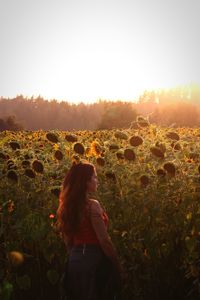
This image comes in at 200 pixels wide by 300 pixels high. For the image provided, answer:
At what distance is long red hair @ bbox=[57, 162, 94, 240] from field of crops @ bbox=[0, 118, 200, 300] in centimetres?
69

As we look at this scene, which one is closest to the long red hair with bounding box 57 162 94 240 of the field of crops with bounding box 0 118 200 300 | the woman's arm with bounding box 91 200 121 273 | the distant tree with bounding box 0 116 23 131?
the woman's arm with bounding box 91 200 121 273

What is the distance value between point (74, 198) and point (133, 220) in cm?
99

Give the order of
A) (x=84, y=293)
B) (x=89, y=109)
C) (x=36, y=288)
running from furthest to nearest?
(x=89, y=109) < (x=36, y=288) < (x=84, y=293)

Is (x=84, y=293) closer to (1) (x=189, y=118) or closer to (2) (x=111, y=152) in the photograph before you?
(2) (x=111, y=152)

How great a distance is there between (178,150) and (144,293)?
1961 mm

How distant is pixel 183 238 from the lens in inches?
195

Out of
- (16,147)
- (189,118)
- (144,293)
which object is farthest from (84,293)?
(189,118)

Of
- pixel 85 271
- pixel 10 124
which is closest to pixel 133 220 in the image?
pixel 85 271

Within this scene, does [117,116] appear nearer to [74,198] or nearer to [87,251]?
[74,198]

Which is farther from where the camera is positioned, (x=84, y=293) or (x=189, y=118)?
(x=189, y=118)

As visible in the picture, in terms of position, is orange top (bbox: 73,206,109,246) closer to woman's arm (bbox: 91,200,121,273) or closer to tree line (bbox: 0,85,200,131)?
woman's arm (bbox: 91,200,121,273)

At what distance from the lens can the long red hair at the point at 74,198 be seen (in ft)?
14.8

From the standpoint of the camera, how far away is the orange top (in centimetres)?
446

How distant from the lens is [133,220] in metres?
5.31
